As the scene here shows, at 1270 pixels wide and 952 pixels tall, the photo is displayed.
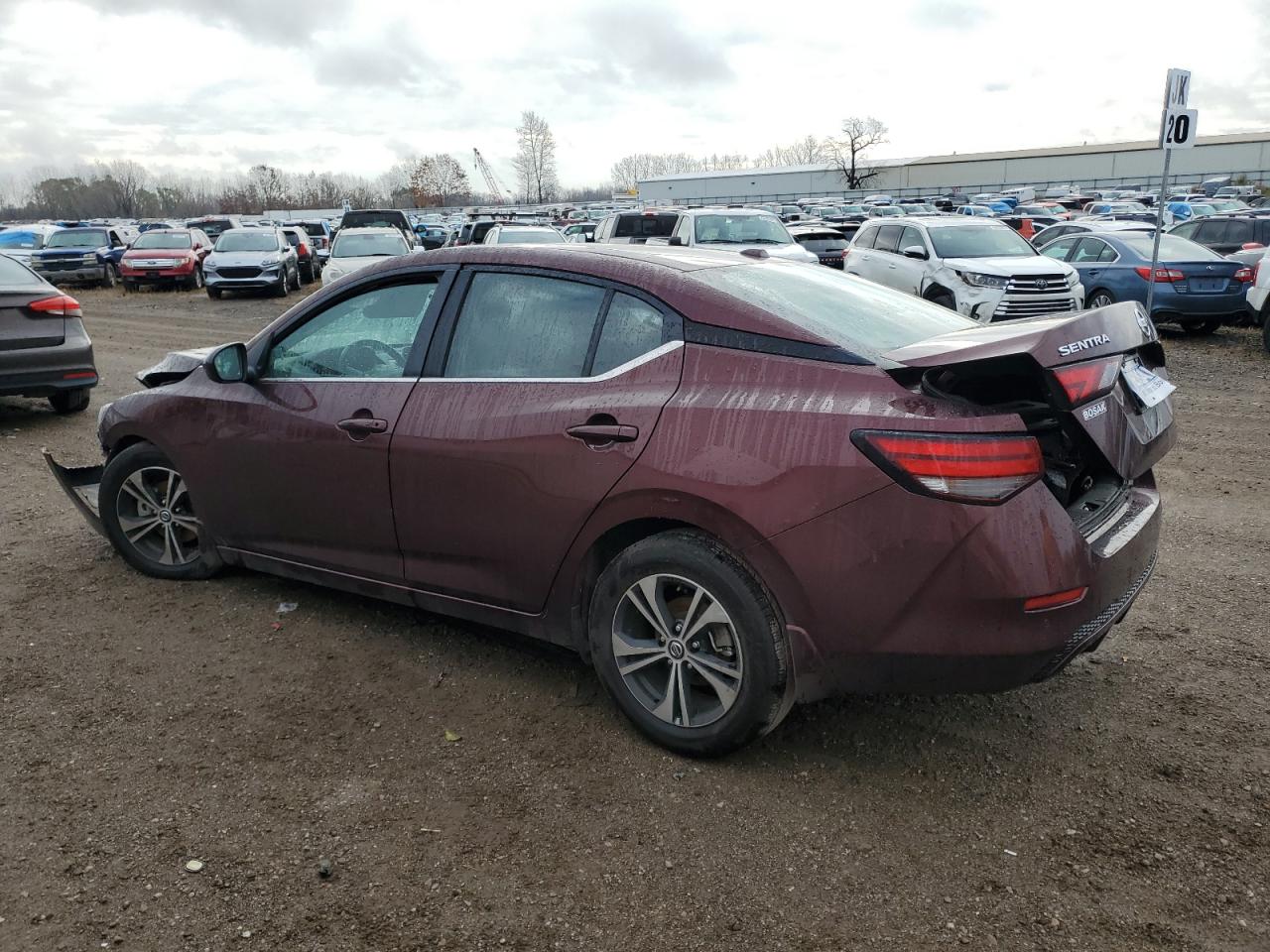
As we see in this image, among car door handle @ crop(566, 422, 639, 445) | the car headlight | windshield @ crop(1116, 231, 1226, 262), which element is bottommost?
the car headlight

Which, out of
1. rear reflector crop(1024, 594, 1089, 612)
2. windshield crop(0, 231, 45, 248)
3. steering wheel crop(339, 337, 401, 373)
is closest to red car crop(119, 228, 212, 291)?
windshield crop(0, 231, 45, 248)

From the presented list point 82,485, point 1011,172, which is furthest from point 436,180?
point 82,485

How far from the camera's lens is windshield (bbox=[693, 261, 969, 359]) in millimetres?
3226

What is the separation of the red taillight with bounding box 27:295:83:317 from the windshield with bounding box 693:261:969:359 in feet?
24.1

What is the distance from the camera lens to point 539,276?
→ 12.1 ft

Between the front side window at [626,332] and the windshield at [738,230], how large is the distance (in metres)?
13.8

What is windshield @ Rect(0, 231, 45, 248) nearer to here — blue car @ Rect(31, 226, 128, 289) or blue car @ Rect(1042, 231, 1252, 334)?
blue car @ Rect(31, 226, 128, 289)

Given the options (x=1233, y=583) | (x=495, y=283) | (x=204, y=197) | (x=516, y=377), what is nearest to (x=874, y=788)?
(x=516, y=377)

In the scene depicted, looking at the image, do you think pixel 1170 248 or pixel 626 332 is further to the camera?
pixel 1170 248

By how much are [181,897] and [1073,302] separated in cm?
1337

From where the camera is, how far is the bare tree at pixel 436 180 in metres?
116

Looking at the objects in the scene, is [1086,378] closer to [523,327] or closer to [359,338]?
[523,327]

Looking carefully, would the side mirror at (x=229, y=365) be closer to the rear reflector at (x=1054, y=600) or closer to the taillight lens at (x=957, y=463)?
the taillight lens at (x=957, y=463)

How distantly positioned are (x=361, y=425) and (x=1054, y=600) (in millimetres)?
2568
